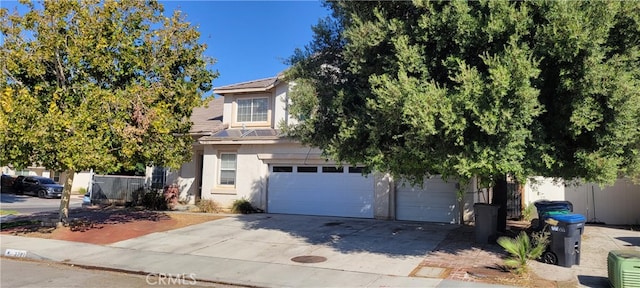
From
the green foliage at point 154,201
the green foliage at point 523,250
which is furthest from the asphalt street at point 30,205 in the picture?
the green foliage at point 523,250

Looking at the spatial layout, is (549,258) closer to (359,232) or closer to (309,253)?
(309,253)

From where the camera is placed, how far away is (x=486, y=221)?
11.1 metres

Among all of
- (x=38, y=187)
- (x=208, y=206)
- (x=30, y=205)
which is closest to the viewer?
(x=208, y=206)

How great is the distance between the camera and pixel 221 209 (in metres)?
18.8

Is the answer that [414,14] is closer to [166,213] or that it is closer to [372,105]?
[372,105]

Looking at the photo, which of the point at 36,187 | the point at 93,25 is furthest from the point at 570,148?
the point at 36,187

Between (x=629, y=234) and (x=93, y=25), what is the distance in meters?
16.4

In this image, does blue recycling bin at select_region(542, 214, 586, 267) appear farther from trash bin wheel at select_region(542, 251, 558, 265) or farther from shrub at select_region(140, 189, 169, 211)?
shrub at select_region(140, 189, 169, 211)

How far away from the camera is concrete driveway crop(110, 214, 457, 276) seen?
9789 millimetres

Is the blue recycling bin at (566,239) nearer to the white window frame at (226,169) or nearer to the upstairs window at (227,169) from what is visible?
the white window frame at (226,169)

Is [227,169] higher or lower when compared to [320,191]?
higher

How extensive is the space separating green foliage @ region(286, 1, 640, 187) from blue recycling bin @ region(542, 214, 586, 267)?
0.91 meters

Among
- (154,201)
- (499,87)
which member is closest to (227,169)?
(154,201)

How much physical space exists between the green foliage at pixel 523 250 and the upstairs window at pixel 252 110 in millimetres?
12699
